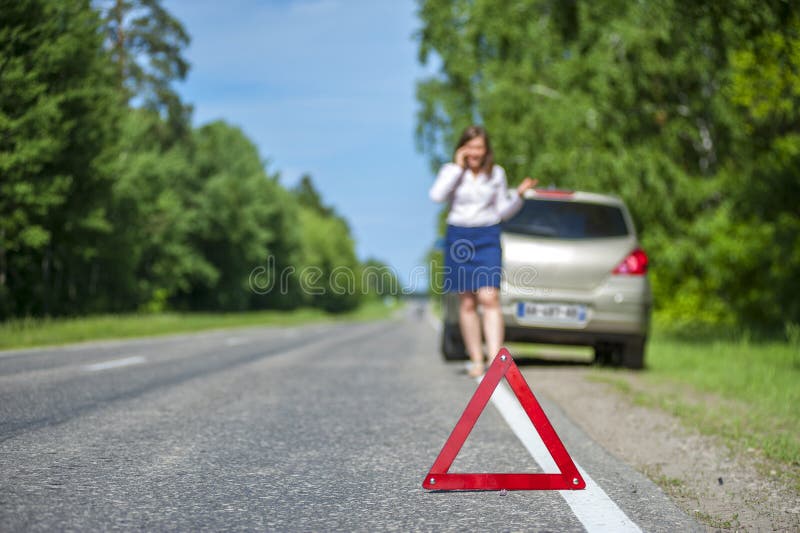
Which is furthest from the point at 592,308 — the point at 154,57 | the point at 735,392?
the point at 154,57

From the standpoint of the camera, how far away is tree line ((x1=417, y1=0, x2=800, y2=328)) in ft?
46.0

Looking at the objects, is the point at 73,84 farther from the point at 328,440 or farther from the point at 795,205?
the point at 328,440

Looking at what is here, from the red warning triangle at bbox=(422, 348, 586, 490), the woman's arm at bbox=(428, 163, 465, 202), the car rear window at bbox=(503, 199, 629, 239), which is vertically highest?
the woman's arm at bbox=(428, 163, 465, 202)

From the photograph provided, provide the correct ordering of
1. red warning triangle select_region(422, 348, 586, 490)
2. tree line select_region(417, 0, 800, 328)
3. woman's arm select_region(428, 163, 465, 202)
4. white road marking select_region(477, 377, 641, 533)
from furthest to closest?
tree line select_region(417, 0, 800, 328)
woman's arm select_region(428, 163, 465, 202)
red warning triangle select_region(422, 348, 586, 490)
white road marking select_region(477, 377, 641, 533)

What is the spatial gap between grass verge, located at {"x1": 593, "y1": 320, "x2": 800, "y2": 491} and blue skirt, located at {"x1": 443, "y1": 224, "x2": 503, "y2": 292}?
5.08 ft

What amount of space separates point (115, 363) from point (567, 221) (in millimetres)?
5221

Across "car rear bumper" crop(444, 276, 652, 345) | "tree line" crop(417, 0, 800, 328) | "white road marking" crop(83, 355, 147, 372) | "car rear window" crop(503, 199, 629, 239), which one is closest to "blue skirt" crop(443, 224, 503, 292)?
"car rear bumper" crop(444, 276, 652, 345)

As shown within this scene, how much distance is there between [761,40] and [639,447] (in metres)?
6.62

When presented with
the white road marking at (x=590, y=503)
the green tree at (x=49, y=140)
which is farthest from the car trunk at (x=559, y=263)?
the green tree at (x=49, y=140)

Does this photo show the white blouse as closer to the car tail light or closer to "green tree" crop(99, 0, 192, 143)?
the car tail light

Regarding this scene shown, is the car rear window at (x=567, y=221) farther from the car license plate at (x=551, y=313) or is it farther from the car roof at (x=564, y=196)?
the car license plate at (x=551, y=313)

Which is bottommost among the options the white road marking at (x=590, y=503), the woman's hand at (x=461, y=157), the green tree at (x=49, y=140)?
the white road marking at (x=590, y=503)

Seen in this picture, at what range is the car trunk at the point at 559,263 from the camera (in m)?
8.01

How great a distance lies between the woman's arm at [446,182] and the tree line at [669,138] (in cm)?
739
